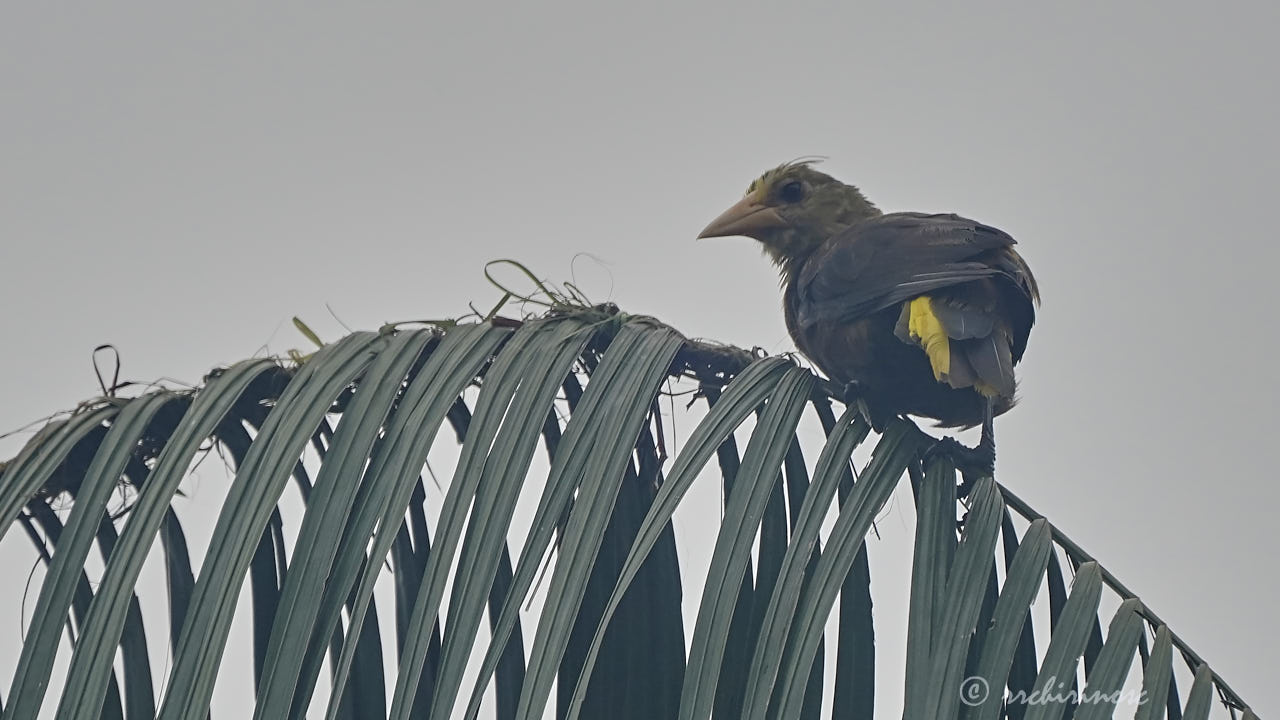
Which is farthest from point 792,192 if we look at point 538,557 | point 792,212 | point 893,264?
point 538,557

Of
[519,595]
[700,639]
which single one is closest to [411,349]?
[519,595]

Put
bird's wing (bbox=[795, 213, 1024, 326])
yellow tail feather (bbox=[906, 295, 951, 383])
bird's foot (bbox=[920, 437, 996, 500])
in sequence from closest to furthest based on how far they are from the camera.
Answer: bird's foot (bbox=[920, 437, 996, 500])
yellow tail feather (bbox=[906, 295, 951, 383])
bird's wing (bbox=[795, 213, 1024, 326])

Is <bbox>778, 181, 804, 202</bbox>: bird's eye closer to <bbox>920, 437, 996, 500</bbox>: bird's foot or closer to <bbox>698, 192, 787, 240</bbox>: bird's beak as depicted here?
<bbox>698, 192, 787, 240</bbox>: bird's beak

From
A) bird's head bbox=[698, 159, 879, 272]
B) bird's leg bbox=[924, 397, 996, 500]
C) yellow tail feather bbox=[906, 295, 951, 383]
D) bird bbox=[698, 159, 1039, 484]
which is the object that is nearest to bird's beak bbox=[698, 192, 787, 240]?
bird's head bbox=[698, 159, 879, 272]

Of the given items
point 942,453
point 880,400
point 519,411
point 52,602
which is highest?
point 880,400

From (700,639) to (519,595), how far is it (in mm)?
289

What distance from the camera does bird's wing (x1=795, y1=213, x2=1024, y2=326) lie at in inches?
135

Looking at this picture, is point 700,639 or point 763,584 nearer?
point 700,639

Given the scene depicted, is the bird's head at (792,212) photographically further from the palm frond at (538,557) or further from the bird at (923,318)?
the palm frond at (538,557)

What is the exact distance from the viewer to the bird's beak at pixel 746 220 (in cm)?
466

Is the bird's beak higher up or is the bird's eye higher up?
the bird's eye

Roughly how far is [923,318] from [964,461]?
634 mm

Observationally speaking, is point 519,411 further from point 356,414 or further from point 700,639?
point 700,639

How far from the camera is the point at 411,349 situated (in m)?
2.62
